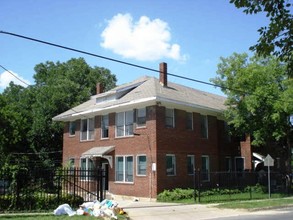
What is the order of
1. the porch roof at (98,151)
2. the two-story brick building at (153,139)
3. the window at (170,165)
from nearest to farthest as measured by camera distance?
the two-story brick building at (153,139)
the window at (170,165)
the porch roof at (98,151)

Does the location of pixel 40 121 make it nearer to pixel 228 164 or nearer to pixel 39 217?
pixel 228 164

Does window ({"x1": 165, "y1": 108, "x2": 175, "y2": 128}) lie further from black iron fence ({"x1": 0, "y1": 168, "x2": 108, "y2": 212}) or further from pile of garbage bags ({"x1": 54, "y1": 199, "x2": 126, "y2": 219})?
pile of garbage bags ({"x1": 54, "y1": 199, "x2": 126, "y2": 219})

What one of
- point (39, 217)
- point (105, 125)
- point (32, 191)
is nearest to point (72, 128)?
point (105, 125)

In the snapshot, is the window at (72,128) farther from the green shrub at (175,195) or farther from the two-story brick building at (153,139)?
the green shrub at (175,195)

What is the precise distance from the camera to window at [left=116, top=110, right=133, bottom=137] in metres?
27.3

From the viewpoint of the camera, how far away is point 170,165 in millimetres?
26000

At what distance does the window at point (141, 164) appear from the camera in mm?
25656

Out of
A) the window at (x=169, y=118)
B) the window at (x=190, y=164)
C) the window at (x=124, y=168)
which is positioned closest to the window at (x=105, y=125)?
the window at (x=124, y=168)

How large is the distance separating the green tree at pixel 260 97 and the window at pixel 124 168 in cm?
780

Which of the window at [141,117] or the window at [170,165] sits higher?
the window at [141,117]

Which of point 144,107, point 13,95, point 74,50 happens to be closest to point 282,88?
point 144,107

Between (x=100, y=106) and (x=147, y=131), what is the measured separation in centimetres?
547

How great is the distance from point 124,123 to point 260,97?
30.8 feet

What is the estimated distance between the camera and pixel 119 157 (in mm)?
27672
